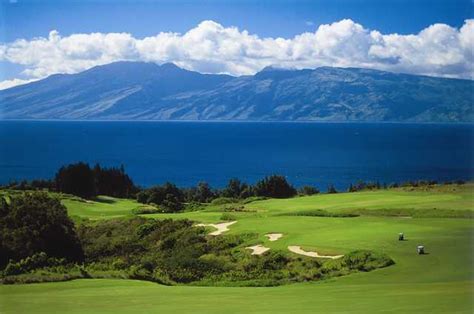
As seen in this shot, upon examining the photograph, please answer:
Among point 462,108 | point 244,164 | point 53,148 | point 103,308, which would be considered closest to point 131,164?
point 53,148

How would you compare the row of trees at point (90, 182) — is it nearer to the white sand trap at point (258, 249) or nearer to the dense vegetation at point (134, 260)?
the dense vegetation at point (134, 260)

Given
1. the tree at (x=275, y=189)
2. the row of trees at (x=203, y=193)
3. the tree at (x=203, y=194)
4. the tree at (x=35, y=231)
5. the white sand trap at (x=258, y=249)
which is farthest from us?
the tree at (x=203, y=194)

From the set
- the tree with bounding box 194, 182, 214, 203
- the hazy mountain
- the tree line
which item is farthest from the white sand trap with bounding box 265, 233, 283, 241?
the tree with bounding box 194, 182, 214, 203

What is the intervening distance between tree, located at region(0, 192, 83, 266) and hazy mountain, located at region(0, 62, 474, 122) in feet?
57.5

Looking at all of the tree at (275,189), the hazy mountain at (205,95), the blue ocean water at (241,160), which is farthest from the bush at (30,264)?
the blue ocean water at (241,160)

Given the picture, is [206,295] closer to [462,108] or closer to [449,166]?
[462,108]

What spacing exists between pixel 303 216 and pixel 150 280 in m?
9.74

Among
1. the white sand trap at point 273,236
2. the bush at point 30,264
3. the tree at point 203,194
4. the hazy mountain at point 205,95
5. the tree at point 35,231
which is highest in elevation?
the hazy mountain at point 205,95

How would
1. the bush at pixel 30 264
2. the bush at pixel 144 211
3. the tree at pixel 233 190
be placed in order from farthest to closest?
the tree at pixel 233 190 → the bush at pixel 144 211 → the bush at pixel 30 264

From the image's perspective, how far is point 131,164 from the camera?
273ft

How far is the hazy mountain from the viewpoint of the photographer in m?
38.2

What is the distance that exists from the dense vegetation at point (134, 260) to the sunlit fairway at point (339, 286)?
662 mm

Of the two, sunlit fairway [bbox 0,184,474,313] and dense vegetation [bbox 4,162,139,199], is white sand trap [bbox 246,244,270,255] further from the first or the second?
dense vegetation [bbox 4,162,139,199]

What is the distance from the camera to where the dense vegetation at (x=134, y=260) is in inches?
464
